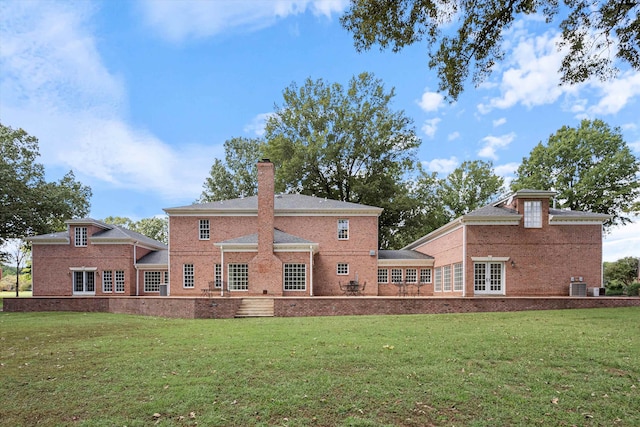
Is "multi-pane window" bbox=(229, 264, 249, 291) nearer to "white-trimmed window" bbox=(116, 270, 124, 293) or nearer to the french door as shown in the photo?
"white-trimmed window" bbox=(116, 270, 124, 293)

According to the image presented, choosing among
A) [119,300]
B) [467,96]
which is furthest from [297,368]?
[119,300]

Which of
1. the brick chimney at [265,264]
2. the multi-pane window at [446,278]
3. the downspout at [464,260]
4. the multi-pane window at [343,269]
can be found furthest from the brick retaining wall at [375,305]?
the multi-pane window at [343,269]

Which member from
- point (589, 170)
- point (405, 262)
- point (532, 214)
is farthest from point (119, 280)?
point (589, 170)

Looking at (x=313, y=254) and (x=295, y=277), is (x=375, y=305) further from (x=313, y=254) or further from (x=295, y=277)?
(x=313, y=254)

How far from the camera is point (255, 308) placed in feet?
62.0

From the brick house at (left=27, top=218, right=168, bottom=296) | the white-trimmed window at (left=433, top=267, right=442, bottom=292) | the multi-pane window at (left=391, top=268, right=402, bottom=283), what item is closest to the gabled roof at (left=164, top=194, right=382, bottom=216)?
the multi-pane window at (left=391, top=268, right=402, bottom=283)

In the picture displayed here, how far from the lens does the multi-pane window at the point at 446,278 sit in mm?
25119

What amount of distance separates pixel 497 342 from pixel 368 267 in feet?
55.6

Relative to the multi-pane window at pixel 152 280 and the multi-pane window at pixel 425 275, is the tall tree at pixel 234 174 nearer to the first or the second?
the multi-pane window at pixel 152 280

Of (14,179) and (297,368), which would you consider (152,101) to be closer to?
(297,368)

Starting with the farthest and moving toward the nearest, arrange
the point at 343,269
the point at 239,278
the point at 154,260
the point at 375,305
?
the point at 154,260 < the point at 343,269 < the point at 239,278 < the point at 375,305

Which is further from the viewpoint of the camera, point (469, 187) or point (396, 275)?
point (469, 187)

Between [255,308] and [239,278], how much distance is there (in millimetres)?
5705

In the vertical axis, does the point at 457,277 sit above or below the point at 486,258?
below
